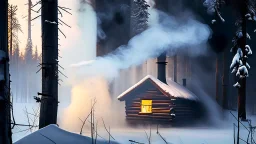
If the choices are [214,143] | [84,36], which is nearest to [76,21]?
[84,36]

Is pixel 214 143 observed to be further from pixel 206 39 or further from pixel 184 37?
pixel 206 39

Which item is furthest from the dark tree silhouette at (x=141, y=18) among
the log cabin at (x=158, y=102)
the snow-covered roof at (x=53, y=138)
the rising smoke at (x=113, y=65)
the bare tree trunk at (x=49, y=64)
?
the snow-covered roof at (x=53, y=138)

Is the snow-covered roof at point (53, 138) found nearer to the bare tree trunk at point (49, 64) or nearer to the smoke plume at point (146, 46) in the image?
the bare tree trunk at point (49, 64)

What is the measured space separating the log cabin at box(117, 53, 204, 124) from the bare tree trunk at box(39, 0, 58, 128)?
55.6ft

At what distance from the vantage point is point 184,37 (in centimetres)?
3128

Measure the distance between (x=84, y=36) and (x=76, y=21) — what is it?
12.5 feet

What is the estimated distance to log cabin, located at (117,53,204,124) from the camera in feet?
85.1

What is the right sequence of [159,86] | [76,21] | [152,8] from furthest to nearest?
[76,21], [152,8], [159,86]

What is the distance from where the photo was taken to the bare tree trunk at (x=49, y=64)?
882 centimetres

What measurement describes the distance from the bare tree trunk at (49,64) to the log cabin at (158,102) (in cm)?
1696

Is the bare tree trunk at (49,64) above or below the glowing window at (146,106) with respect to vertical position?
above

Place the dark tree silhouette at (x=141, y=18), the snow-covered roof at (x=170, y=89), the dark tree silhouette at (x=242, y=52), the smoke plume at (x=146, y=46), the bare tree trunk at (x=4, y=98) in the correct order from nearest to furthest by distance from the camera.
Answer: the bare tree trunk at (x=4, y=98), the snow-covered roof at (x=170, y=89), the dark tree silhouette at (x=242, y=52), the smoke plume at (x=146, y=46), the dark tree silhouette at (x=141, y=18)

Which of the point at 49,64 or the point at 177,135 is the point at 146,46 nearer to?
the point at 177,135

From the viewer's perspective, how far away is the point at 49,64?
8.78 metres
